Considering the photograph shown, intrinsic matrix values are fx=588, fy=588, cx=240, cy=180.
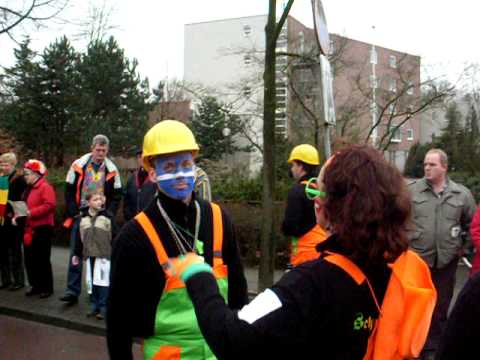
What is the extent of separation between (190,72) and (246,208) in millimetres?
43765

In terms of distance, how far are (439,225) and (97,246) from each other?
13.2ft

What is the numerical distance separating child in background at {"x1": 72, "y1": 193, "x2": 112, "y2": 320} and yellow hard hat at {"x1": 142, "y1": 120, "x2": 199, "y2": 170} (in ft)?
15.2

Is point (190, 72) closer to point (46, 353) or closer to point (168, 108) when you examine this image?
point (168, 108)

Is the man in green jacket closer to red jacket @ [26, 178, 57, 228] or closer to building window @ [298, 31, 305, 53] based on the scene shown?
red jacket @ [26, 178, 57, 228]

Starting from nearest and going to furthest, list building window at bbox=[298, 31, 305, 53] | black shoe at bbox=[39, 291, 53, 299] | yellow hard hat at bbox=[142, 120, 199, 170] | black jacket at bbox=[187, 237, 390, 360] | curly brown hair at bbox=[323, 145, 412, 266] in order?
1. black jacket at bbox=[187, 237, 390, 360]
2. curly brown hair at bbox=[323, 145, 412, 266]
3. yellow hard hat at bbox=[142, 120, 199, 170]
4. black shoe at bbox=[39, 291, 53, 299]
5. building window at bbox=[298, 31, 305, 53]

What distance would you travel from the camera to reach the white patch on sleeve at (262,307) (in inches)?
70.4

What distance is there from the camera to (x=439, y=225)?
5883 millimetres

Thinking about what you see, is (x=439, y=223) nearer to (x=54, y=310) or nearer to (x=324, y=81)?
(x=324, y=81)

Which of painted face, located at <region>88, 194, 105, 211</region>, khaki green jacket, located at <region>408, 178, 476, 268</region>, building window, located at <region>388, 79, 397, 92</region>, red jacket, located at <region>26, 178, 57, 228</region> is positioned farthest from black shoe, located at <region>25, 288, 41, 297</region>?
building window, located at <region>388, 79, 397, 92</region>

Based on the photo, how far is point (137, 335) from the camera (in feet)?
8.85

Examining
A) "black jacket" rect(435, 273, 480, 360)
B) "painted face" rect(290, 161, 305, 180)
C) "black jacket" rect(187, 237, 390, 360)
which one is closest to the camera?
"black jacket" rect(435, 273, 480, 360)

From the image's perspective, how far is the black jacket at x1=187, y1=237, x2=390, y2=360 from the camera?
5.79ft

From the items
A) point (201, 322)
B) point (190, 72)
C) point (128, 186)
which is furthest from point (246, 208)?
point (190, 72)

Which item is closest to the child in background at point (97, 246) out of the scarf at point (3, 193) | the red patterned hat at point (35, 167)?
the red patterned hat at point (35, 167)
